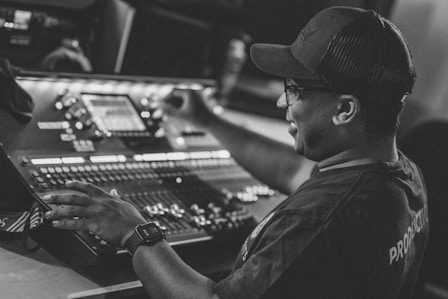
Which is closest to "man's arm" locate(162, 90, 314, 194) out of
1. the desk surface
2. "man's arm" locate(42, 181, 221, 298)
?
the desk surface

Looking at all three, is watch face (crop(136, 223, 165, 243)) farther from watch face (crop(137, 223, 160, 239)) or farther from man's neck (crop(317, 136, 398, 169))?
man's neck (crop(317, 136, 398, 169))

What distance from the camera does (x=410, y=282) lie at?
158cm

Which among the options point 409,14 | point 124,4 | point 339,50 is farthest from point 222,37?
point 339,50

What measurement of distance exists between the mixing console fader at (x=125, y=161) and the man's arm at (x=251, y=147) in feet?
0.22

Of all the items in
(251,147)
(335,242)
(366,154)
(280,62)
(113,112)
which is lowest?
(251,147)

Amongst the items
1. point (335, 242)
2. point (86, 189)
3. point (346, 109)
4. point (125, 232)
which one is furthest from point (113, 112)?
point (335, 242)

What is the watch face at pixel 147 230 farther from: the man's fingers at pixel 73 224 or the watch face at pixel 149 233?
the man's fingers at pixel 73 224

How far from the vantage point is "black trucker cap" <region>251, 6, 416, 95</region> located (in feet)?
4.27

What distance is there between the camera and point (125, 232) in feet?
4.60

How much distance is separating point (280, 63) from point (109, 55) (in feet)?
3.76

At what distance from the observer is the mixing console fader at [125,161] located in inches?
63.3

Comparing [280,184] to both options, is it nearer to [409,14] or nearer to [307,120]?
[307,120]

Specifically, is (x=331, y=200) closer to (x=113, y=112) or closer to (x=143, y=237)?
(x=143, y=237)

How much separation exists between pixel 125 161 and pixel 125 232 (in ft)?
1.85
